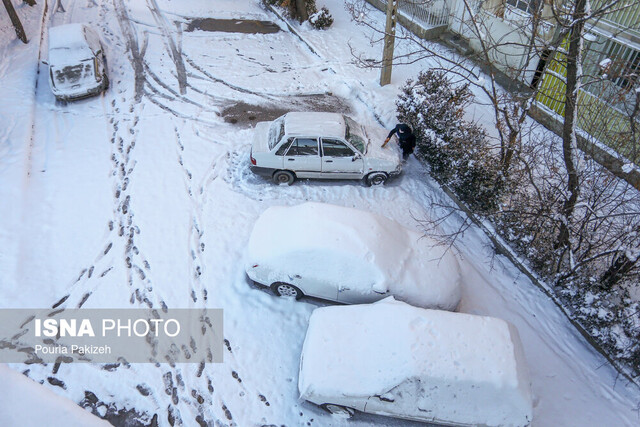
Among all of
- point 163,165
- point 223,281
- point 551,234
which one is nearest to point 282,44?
point 163,165

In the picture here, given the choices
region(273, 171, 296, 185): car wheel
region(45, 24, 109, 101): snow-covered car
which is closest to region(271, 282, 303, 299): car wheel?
region(273, 171, 296, 185): car wheel

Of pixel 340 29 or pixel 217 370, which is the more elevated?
pixel 340 29

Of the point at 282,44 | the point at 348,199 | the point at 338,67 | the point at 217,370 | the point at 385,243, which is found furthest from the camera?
the point at 282,44

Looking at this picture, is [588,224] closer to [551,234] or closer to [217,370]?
[551,234]

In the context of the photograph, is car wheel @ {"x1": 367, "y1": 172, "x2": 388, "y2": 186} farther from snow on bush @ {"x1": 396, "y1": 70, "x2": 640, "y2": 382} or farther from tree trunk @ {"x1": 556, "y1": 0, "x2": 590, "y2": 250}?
tree trunk @ {"x1": 556, "y1": 0, "x2": 590, "y2": 250}

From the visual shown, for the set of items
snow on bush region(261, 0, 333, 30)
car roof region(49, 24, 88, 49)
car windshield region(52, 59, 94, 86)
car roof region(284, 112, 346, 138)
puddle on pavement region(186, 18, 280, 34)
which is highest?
snow on bush region(261, 0, 333, 30)

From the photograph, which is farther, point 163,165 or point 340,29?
point 340,29

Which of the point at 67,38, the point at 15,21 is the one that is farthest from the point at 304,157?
the point at 15,21
